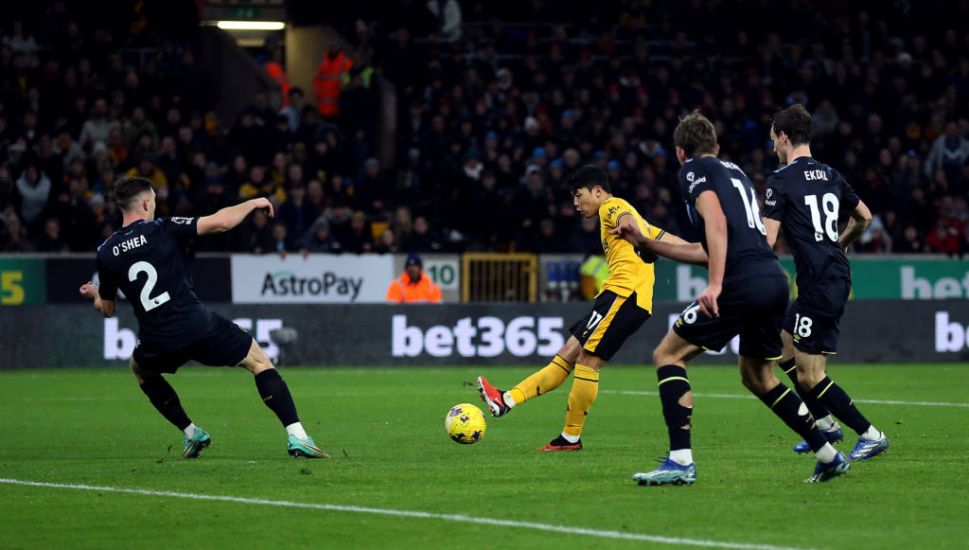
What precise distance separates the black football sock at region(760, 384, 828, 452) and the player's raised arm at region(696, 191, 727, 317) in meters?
0.69

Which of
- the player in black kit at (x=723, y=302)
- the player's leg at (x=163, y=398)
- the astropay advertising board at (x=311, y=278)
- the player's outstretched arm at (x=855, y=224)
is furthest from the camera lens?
the astropay advertising board at (x=311, y=278)

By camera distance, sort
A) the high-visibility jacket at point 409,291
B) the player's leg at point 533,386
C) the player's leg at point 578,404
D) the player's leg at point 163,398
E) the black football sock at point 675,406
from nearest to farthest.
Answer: the black football sock at point 675,406 < the player's leg at point 163,398 < the player's leg at point 578,404 < the player's leg at point 533,386 < the high-visibility jacket at point 409,291

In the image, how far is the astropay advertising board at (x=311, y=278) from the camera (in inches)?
988

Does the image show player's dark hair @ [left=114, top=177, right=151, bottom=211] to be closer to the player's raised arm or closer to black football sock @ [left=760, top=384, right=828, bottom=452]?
the player's raised arm

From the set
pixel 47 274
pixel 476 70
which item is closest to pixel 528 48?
pixel 476 70

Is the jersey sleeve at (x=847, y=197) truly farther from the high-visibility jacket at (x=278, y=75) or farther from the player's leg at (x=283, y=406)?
→ the high-visibility jacket at (x=278, y=75)

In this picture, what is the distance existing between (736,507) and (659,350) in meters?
1.21

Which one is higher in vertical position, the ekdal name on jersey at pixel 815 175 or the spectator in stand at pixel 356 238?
the ekdal name on jersey at pixel 815 175

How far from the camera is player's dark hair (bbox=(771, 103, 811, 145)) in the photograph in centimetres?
1045

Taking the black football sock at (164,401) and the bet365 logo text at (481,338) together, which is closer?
the black football sock at (164,401)

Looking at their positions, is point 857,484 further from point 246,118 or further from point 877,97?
point 877,97

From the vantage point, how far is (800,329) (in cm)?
1074

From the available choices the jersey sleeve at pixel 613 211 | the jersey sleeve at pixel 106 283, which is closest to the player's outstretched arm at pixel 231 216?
the jersey sleeve at pixel 106 283

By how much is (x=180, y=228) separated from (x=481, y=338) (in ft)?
43.1
